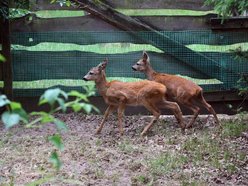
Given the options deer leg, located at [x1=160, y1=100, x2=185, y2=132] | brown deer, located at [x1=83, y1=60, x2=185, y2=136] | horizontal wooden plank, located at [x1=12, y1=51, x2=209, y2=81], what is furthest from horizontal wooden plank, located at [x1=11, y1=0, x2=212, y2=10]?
deer leg, located at [x1=160, y1=100, x2=185, y2=132]

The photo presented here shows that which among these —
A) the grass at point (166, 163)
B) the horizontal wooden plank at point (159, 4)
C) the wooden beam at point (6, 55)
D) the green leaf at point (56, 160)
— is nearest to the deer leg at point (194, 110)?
the grass at point (166, 163)

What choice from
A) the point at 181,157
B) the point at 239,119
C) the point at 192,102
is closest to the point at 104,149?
the point at 181,157

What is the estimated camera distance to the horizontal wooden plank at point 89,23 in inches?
313

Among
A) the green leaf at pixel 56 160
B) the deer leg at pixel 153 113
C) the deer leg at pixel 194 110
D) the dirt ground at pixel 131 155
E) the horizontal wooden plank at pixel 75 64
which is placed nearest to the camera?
the green leaf at pixel 56 160

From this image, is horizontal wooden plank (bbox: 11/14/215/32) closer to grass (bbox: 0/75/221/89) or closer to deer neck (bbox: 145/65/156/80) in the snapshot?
grass (bbox: 0/75/221/89)

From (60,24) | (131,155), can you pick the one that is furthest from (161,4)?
(131,155)

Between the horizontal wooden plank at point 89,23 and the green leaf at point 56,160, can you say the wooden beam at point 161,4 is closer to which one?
the horizontal wooden plank at point 89,23

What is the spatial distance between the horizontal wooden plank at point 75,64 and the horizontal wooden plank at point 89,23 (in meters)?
0.45

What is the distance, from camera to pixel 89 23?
8.15 metres

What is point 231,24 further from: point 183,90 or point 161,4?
point 183,90

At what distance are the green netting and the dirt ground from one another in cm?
96

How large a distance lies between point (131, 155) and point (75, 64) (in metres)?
2.87

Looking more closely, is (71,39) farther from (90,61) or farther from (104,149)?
(104,149)

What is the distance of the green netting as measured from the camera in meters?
7.96
